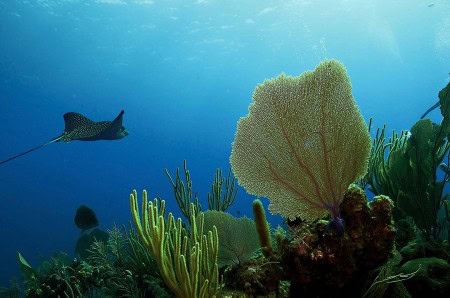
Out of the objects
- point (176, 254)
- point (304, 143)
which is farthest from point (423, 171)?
point (176, 254)

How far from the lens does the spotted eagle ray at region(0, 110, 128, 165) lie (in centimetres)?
589

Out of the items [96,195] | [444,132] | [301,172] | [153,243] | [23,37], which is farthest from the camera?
[96,195]

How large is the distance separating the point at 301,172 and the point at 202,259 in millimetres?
1262

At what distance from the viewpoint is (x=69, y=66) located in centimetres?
5009

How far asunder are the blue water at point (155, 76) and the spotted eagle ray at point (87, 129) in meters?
4.27

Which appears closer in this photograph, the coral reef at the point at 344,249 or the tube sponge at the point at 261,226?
the coral reef at the point at 344,249

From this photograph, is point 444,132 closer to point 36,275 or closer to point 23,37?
point 36,275

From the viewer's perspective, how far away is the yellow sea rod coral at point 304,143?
9.66ft

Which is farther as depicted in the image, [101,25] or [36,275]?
[101,25]

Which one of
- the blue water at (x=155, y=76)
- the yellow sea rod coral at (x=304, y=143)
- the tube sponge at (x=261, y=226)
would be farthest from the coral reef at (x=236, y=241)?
the blue water at (x=155, y=76)

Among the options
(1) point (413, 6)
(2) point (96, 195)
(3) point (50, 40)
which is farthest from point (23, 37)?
(2) point (96, 195)

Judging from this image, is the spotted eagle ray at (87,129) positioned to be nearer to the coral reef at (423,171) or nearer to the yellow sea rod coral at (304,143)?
the yellow sea rod coral at (304,143)

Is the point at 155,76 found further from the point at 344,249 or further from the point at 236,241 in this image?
the point at 344,249

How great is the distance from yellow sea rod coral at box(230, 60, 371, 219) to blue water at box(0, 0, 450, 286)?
7.67m
